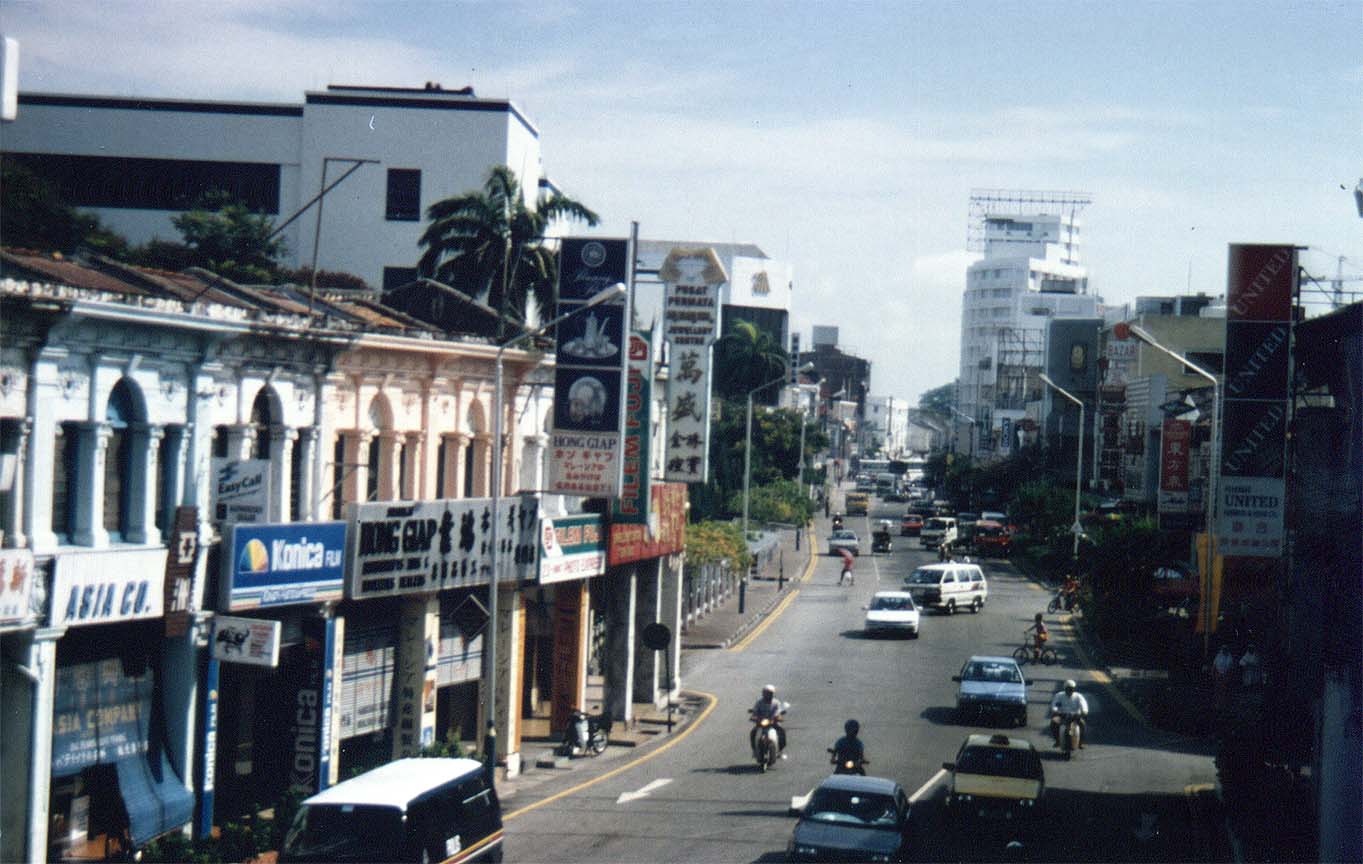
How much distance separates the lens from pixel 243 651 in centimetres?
2397

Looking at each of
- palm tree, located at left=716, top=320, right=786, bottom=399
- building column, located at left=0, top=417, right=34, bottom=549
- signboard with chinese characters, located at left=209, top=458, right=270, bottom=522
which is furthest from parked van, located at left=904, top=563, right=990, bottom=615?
palm tree, located at left=716, top=320, right=786, bottom=399

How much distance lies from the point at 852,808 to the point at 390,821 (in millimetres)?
7248

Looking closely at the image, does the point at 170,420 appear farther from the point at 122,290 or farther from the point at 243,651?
the point at 243,651

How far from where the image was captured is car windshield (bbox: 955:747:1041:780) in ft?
85.6

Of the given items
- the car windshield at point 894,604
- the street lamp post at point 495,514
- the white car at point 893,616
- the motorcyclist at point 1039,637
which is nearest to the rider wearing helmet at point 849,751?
the street lamp post at point 495,514

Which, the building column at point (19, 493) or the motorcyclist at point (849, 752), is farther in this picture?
the motorcyclist at point (849, 752)

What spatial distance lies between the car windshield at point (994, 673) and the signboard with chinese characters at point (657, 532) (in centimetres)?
924

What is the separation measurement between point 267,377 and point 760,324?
457ft

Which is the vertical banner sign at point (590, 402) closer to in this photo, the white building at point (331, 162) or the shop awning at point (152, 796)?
the shop awning at point (152, 796)

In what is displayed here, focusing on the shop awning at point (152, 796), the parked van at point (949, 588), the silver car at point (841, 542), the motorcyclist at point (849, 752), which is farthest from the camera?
the silver car at point (841, 542)

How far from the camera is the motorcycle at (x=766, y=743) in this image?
32500 mm

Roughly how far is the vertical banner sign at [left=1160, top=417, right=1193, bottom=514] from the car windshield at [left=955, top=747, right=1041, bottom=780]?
87.5 feet

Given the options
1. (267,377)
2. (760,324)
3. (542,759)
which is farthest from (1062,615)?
(760,324)

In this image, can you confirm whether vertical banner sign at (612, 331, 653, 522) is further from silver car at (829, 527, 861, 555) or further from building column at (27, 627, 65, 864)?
silver car at (829, 527, 861, 555)
